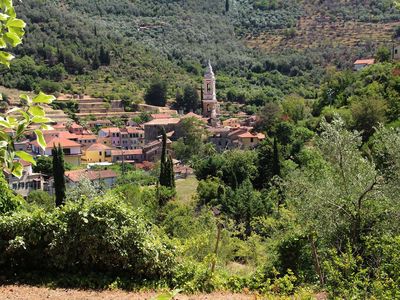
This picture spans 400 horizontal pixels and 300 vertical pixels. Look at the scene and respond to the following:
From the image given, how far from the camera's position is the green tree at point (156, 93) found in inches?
2616

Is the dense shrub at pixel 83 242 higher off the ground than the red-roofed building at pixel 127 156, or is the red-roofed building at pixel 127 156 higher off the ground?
the dense shrub at pixel 83 242

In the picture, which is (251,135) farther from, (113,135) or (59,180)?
(59,180)

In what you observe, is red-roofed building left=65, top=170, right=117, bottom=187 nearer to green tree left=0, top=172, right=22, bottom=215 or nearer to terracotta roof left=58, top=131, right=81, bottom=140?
terracotta roof left=58, top=131, right=81, bottom=140

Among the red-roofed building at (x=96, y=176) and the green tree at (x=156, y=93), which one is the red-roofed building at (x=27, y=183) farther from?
the green tree at (x=156, y=93)

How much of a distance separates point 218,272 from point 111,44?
74.4 metres

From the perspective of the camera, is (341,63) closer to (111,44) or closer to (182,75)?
(182,75)

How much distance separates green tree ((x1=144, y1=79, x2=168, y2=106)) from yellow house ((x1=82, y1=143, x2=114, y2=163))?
69.7 feet

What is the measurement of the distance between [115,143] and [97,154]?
5020mm

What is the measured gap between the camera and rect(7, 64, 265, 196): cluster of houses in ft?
117

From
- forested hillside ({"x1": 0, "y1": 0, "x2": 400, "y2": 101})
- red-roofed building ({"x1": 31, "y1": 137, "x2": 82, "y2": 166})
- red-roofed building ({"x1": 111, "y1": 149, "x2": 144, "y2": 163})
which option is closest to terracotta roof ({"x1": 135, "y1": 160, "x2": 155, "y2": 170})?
red-roofed building ({"x1": 111, "y1": 149, "x2": 144, "y2": 163})

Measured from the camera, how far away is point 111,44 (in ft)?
260

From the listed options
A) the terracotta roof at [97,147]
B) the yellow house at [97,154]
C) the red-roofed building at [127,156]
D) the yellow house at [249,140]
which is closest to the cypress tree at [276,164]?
the yellow house at [249,140]

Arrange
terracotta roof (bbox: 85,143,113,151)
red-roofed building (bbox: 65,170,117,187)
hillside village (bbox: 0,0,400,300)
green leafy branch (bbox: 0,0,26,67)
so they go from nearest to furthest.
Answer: green leafy branch (bbox: 0,0,26,67), hillside village (bbox: 0,0,400,300), red-roofed building (bbox: 65,170,117,187), terracotta roof (bbox: 85,143,113,151)

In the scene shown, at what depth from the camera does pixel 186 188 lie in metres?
30.2
